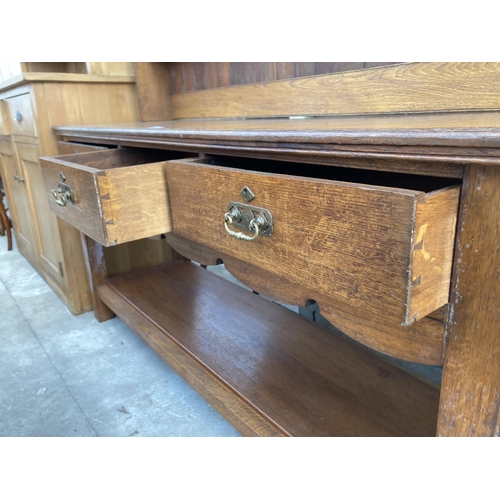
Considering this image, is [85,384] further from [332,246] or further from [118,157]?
[332,246]

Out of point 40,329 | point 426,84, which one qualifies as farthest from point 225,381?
point 40,329

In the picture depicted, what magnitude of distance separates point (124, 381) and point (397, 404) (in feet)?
2.63

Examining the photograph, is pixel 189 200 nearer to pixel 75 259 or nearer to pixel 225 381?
pixel 225 381

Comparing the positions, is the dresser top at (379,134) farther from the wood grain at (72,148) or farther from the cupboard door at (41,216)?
the cupboard door at (41,216)

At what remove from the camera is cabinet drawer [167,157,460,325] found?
17.3 inches

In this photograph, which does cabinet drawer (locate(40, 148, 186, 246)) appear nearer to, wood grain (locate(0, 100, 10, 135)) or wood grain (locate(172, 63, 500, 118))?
wood grain (locate(172, 63, 500, 118))

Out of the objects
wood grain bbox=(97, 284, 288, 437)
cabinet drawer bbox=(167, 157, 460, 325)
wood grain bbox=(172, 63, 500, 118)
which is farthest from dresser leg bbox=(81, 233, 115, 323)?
cabinet drawer bbox=(167, 157, 460, 325)

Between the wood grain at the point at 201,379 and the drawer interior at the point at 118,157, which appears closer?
the wood grain at the point at 201,379

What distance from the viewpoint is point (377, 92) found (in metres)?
0.98

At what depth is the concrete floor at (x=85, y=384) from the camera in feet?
3.62

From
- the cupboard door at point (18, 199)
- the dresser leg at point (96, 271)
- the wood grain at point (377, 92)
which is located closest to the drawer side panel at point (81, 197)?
the dresser leg at point (96, 271)

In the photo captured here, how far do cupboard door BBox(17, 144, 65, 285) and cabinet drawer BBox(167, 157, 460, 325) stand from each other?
1250mm

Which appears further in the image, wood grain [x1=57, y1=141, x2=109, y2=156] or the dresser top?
wood grain [x1=57, y1=141, x2=109, y2=156]

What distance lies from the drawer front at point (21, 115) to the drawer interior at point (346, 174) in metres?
1.02
